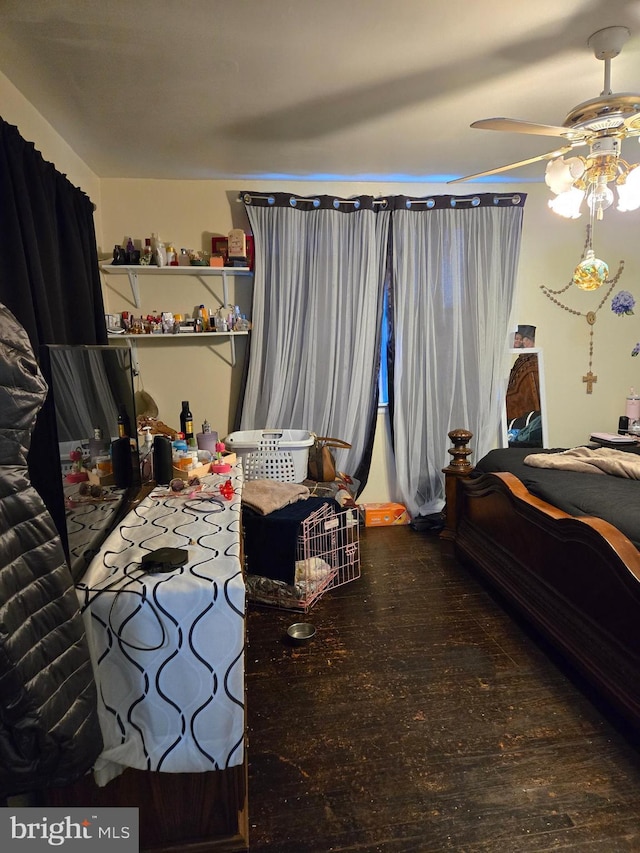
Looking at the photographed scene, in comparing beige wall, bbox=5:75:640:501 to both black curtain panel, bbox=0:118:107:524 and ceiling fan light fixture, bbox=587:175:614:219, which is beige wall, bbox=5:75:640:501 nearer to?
black curtain panel, bbox=0:118:107:524

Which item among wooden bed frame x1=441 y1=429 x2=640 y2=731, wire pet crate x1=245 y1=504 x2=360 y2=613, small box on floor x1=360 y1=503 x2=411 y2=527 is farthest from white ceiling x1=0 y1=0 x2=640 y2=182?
small box on floor x1=360 y1=503 x2=411 y2=527

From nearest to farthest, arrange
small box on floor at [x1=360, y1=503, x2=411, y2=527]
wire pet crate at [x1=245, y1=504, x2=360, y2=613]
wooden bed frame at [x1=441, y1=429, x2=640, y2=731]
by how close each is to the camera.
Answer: wooden bed frame at [x1=441, y1=429, x2=640, y2=731]
wire pet crate at [x1=245, y1=504, x2=360, y2=613]
small box on floor at [x1=360, y1=503, x2=411, y2=527]

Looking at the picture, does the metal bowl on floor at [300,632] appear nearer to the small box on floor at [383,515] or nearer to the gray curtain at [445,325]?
the small box on floor at [383,515]

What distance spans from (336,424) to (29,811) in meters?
2.71

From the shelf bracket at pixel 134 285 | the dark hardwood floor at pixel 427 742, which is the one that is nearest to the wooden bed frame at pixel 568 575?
the dark hardwood floor at pixel 427 742

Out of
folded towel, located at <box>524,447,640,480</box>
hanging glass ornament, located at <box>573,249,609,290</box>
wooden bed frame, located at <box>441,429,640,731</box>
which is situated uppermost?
hanging glass ornament, located at <box>573,249,609,290</box>

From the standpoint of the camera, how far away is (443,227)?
3490 mm

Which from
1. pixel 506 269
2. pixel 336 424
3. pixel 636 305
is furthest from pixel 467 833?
pixel 636 305

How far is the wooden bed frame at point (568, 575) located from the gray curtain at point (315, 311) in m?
1.20

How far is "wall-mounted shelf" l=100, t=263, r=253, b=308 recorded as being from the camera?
3.19 m

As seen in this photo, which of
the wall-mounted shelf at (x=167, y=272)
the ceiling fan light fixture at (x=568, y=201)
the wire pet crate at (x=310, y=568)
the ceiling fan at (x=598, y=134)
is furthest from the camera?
the wall-mounted shelf at (x=167, y=272)

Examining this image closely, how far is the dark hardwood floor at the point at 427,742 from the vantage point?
136 cm

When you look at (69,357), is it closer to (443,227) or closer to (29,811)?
(29,811)

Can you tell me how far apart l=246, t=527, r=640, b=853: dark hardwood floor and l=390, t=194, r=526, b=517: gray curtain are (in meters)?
1.42
